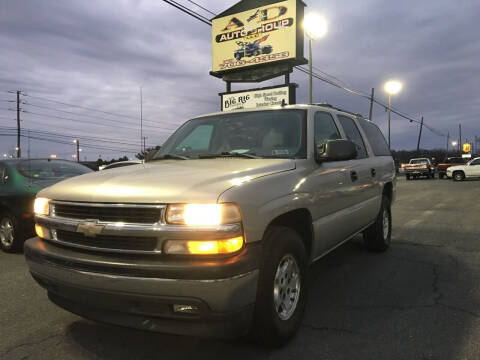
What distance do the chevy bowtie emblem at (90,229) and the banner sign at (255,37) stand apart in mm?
15715

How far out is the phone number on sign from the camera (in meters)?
17.1

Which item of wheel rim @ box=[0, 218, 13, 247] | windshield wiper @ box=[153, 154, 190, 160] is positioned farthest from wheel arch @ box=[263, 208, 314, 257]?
wheel rim @ box=[0, 218, 13, 247]

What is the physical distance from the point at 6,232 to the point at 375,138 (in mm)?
5792

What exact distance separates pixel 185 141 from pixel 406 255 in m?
3.55

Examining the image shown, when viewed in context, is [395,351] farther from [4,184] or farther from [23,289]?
[4,184]

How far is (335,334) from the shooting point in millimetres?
3025

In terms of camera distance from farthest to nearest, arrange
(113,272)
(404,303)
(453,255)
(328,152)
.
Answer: (453,255) → (404,303) → (328,152) → (113,272)

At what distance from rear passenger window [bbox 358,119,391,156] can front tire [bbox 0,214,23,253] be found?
205 inches

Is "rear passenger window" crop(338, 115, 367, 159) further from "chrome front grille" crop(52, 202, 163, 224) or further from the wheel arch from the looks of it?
"chrome front grille" crop(52, 202, 163, 224)

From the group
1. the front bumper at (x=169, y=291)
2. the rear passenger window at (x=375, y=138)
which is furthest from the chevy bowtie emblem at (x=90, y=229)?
the rear passenger window at (x=375, y=138)

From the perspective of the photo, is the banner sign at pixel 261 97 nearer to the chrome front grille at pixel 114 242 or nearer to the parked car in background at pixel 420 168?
the chrome front grille at pixel 114 242

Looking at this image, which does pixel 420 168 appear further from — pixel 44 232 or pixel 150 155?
pixel 44 232

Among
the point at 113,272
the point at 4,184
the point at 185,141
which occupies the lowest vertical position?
the point at 113,272

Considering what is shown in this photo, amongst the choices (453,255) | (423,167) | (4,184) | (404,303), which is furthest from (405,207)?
(423,167)
